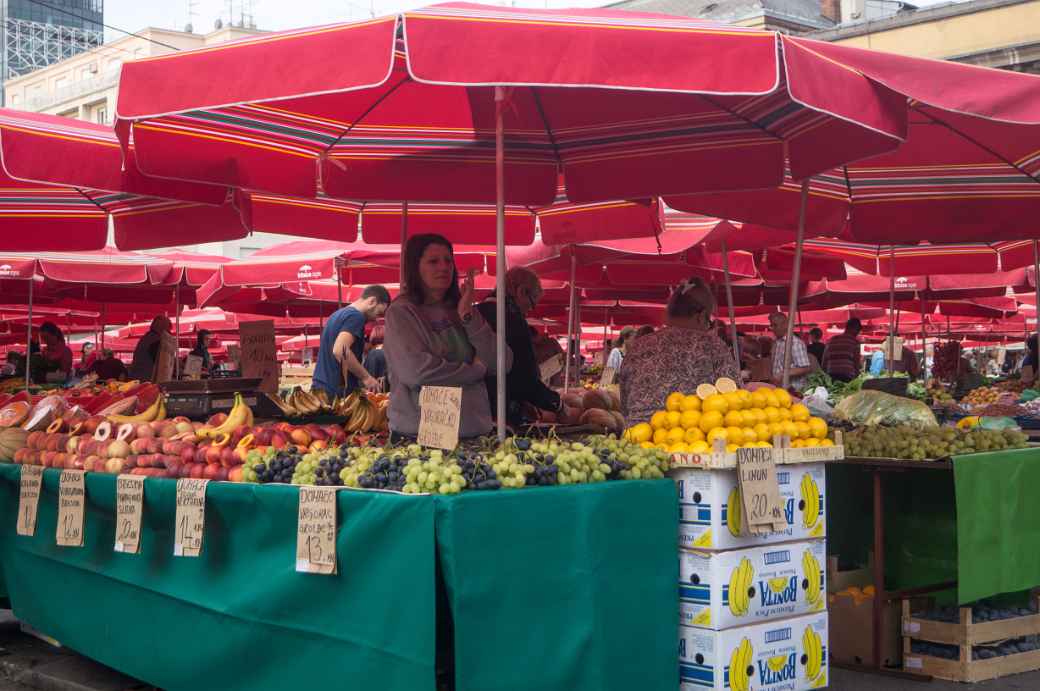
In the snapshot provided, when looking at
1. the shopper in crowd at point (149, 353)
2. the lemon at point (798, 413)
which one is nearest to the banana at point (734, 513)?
the lemon at point (798, 413)

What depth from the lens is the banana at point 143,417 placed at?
6.12m

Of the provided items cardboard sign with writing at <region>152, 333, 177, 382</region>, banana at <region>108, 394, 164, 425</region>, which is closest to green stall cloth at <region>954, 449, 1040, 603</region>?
banana at <region>108, 394, 164, 425</region>

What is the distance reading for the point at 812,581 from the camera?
4.67m

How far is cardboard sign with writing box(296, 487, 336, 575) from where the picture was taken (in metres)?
3.96

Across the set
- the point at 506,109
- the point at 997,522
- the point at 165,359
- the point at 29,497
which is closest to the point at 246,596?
the point at 29,497

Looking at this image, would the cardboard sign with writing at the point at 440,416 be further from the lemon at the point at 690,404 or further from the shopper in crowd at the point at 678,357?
the shopper in crowd at the point at 678,357

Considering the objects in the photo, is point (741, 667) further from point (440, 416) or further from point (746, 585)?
point (440, 416)

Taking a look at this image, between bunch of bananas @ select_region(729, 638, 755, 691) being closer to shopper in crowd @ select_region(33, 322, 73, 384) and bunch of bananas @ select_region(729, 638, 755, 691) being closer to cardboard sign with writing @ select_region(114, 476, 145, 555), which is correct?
cardboard sign with writing @ select_region(114, 476, 145, 555)

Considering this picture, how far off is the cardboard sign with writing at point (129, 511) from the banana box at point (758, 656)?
94.7 inches

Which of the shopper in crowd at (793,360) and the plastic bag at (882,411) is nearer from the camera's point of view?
the plastic bag at (882,411)

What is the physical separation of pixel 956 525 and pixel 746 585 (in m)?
1.60

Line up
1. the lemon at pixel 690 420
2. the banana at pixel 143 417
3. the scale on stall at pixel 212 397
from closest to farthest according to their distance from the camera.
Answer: the lemon at pixel 690 420 < the banana at pixel 143 417 < the scale on stall at pixel 212 397

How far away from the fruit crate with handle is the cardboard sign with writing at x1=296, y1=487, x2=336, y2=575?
3.06 m

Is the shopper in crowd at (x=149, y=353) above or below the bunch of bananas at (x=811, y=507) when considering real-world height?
above
